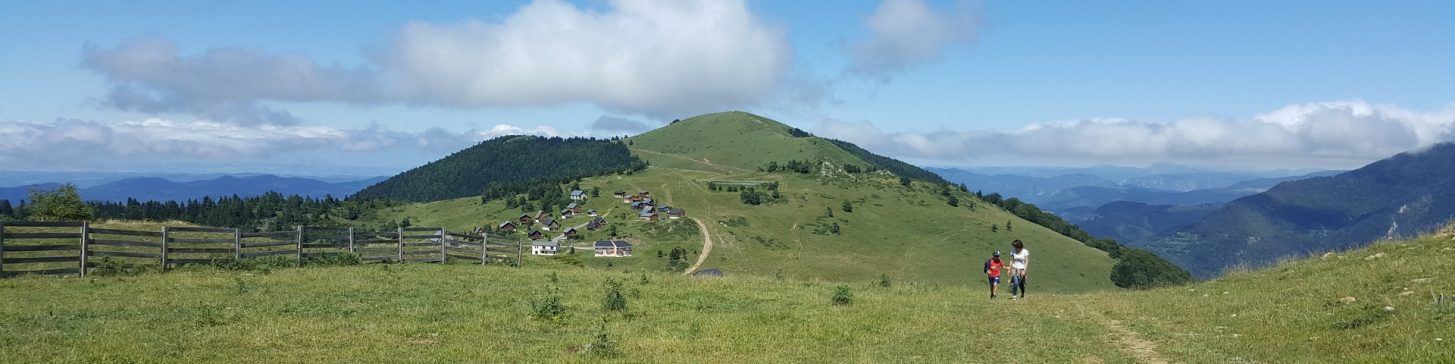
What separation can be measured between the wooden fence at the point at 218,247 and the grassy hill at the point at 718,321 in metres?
1.59

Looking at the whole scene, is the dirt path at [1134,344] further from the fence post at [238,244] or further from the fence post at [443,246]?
the fence post at [238,244]

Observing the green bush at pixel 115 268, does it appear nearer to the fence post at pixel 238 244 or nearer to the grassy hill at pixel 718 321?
the grassy hill at pixel 718 321

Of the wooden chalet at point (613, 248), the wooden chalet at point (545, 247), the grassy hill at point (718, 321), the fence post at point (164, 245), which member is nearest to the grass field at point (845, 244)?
the wooden chalet at point (613, 248)

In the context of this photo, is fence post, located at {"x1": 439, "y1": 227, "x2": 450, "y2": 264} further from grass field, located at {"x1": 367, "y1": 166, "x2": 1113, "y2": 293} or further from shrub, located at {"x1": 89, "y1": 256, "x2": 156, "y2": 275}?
grass field, located at {"x1": 367, "y1": 166, "x2": 1113, "y2": 293}

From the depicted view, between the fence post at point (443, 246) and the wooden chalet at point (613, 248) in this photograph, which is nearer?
the fence post at point (443, 246)

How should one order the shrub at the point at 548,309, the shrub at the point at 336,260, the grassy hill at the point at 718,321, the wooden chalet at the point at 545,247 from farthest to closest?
the wooden chalet at the point at 545,247 → the shrub at the point at 336,260 → the shrub at the point at 548,309 → the grassy hill at the point at 718,321

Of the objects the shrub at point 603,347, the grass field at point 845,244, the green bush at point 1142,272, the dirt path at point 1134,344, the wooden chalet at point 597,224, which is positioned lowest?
the green bush at point 1142,272

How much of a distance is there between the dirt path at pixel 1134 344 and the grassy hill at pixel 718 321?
0.05 meters

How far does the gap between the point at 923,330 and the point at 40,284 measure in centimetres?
2235

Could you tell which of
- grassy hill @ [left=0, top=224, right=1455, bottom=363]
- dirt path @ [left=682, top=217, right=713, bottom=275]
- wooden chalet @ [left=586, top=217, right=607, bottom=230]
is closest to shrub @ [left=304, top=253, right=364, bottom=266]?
grassy hill @ [left=0, top=224, right=1455, bottom=363]

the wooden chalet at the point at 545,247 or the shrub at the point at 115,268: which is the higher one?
the shrub at the point at 115,268

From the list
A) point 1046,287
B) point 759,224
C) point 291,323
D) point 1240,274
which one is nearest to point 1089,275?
point 1046,287

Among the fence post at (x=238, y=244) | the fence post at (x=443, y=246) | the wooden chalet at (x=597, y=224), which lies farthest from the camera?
the wooden chalet at (x=597, y=224)

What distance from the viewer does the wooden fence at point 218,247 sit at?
23017mm
